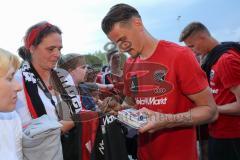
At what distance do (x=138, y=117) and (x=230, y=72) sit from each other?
5.20 ft

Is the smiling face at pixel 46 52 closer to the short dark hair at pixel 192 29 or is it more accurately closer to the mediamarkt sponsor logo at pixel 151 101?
the mediamarkt sponsor logo at pixel 151 101

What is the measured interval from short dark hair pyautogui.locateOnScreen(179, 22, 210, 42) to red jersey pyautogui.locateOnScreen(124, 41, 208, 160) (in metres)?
1.63

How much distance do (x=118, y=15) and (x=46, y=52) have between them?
0.76 meters

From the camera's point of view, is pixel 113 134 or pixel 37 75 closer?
pixel 113 134

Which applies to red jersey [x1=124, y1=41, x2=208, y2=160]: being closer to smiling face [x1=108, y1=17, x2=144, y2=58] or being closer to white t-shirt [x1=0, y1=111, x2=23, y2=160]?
smiling face [x1=108, y1=17, x2=144, y2=58]

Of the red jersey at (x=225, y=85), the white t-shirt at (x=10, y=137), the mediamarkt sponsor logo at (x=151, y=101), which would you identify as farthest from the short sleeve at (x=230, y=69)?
the white t-shirt at (x=10, y=137)

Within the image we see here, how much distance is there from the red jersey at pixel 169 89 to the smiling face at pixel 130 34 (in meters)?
0.12

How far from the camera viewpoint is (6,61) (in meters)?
2.02

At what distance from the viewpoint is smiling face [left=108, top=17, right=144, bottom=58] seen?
2.56m

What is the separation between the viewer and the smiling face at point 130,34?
2562 mm

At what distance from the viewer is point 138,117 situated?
2.28 metres

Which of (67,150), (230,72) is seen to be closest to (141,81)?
(67,150)

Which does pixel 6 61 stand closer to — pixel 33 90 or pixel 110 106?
pixel 33 90

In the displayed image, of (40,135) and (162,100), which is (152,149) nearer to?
(162,100)
